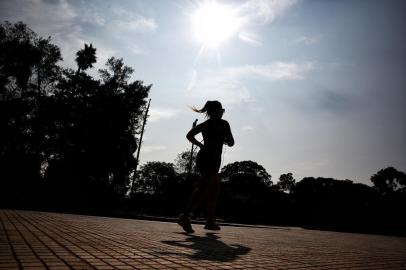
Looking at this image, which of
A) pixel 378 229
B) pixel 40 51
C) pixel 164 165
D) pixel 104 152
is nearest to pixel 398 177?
pixel 164 165

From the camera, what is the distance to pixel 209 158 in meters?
5.21

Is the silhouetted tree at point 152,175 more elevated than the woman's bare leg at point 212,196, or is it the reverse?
the silhouetted tree at point 152,175

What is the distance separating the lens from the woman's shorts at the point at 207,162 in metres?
5.18

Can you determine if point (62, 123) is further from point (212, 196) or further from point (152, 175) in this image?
point (152, 175)

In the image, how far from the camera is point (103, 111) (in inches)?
1411

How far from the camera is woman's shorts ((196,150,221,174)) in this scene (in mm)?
5176

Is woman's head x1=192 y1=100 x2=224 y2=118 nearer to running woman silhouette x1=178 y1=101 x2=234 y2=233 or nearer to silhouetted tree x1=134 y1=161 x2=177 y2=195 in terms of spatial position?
running woman silhouette x1=178 y1=101 x2=234 y2=233

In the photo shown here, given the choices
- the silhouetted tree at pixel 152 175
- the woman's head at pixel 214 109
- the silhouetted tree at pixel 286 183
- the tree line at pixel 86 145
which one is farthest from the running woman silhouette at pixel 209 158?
the silhouetted tree at pixel 286 183

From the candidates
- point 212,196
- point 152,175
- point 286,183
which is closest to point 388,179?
point 286,183

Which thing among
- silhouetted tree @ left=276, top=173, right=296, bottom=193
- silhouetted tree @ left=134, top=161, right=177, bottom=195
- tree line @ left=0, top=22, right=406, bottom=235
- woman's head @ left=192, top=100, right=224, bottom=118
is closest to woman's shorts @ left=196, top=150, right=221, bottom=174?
woman's head @ left=192, top=100, right=224, bottom=118

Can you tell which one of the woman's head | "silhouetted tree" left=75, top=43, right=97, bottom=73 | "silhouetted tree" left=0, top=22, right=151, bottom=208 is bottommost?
the woman's head

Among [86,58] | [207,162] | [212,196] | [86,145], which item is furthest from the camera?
[86,58]

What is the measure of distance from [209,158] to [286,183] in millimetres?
116078

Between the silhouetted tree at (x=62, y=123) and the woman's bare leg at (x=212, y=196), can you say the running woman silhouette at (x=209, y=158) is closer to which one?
the woman's bare leg at (x=212, y=196)
